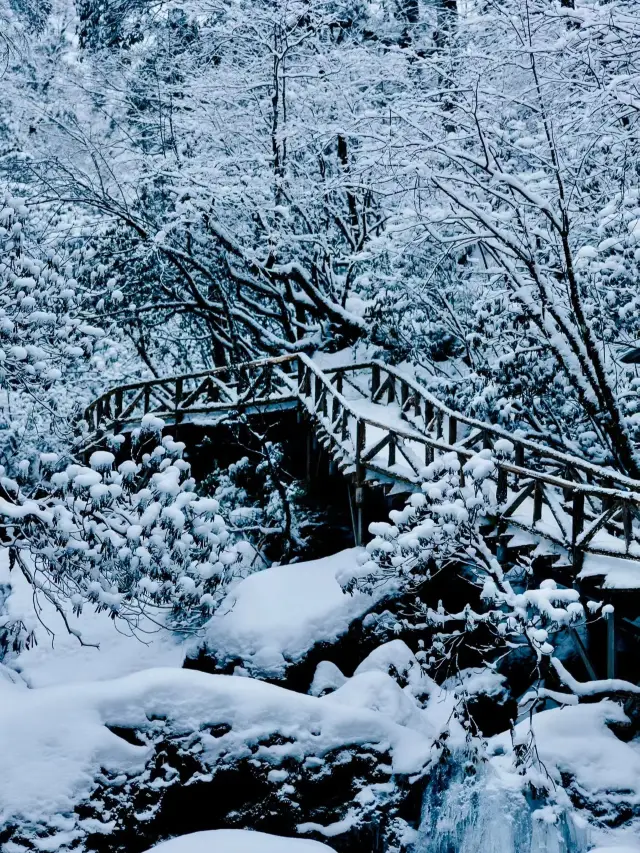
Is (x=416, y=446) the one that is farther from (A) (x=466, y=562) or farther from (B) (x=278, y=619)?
(A) (x=466, y=562)

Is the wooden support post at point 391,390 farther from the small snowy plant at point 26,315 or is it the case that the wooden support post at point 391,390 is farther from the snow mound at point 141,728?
the snow mound at point 141,728

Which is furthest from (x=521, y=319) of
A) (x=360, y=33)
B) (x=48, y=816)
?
(x=360, y=33)

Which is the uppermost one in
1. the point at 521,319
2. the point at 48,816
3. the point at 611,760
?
the point at 521,319

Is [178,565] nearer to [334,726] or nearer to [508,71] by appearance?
[334,726]

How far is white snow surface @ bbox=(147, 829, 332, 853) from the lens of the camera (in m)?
6.23

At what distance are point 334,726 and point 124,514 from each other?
3.08 meters

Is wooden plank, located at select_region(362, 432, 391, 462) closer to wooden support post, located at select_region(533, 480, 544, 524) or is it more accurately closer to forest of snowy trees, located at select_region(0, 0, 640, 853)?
→ forest of snowy trees, located at select_region(0, 0, 640, 853)

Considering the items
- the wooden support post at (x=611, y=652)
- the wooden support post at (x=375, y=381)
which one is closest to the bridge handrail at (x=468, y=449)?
the wooden support post at (x=375, y=381)

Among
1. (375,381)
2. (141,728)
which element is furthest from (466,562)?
(375,381)

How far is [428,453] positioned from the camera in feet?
35.0

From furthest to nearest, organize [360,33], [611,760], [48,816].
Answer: [360,33], [611,760], [48,816]

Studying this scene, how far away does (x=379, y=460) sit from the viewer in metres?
12.0

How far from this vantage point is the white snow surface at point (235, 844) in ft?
20.5

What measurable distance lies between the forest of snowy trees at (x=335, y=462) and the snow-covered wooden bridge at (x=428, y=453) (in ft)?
0.25
